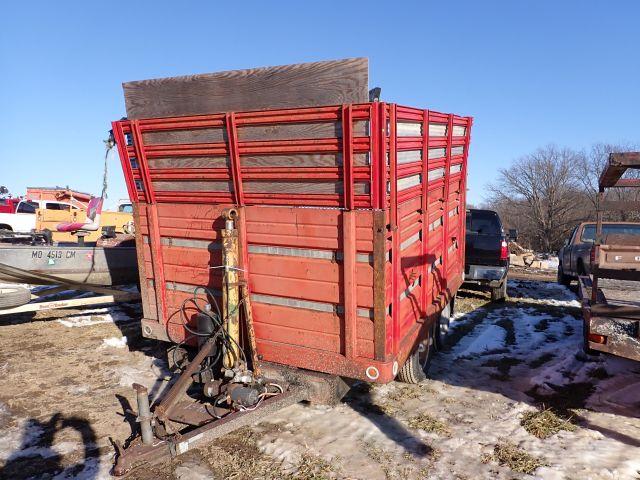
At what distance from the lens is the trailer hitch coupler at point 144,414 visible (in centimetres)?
319

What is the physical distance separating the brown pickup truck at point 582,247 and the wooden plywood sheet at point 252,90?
7.40 metres

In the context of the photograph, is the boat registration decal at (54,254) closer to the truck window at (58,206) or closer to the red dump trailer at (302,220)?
the red dump trailer at (302,220)

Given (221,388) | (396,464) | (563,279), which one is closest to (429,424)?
(396,464)

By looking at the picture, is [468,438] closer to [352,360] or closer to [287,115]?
[352,360]

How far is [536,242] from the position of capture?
29188 mm

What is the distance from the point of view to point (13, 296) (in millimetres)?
5953

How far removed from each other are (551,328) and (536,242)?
24484 millimetres

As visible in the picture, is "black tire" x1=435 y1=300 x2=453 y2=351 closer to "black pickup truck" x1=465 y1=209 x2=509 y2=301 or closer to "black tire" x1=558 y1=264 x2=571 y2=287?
"black pickup truck" x1=465 y1=209 x2=509 y2=301

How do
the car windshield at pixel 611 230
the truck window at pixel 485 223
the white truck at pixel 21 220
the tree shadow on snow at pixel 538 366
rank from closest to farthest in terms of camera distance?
the tree shadow on snow at pixel 538 366, the car windshield at pixel 611 230, the truck window at pixel 485 223, the white truck at pixel 21 220

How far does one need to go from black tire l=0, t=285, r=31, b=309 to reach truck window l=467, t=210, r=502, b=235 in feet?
26.9

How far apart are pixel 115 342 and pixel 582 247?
9154 millimetres

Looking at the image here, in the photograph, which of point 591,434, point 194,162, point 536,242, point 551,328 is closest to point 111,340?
point 194,162

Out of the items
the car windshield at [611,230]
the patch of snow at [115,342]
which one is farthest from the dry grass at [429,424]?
the car windshield at [611,230]

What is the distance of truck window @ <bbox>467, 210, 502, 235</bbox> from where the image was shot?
937 cm
